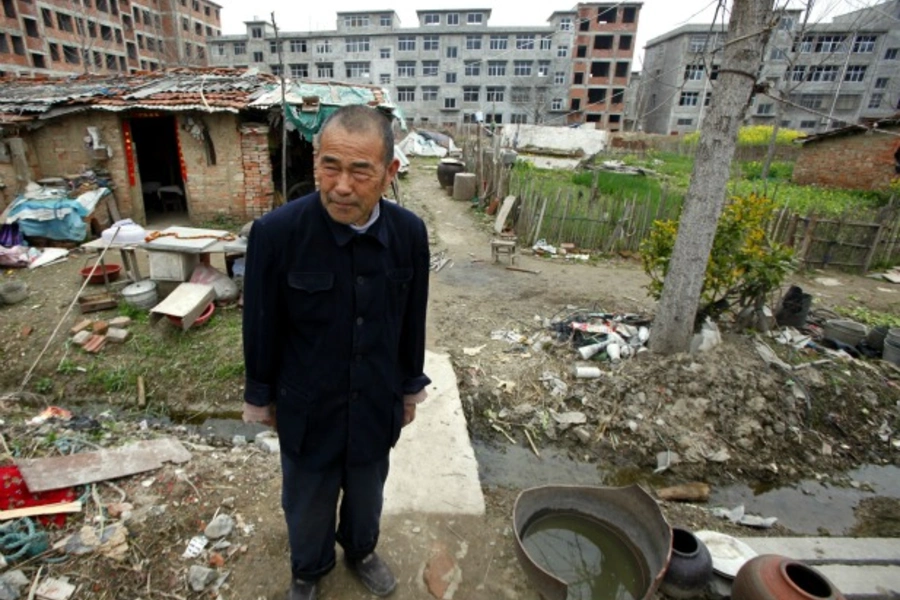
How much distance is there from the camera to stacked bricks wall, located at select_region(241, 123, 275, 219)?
906 centimetres

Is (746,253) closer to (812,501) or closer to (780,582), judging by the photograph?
(812,501)

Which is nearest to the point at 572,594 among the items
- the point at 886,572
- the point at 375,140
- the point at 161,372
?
the point at 886,572

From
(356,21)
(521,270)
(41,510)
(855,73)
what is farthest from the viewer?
(356,21)

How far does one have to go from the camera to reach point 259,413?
1857 mm

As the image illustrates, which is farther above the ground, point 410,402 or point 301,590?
point 410,402

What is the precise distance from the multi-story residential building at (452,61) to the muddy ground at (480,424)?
127 feet

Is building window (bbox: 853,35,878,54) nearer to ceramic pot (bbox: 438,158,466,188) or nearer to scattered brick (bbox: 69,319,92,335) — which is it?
ceramic pot (bbox: 438,158,466,188)

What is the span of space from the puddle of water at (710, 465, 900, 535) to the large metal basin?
1429 mm

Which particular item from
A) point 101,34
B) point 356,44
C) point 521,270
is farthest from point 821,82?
point 101,34

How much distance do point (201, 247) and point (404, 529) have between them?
14.4 feet

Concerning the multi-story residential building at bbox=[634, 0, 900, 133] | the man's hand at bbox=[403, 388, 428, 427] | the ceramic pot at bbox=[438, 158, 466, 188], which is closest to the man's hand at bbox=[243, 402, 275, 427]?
the man's hand at bbox=[403, 388, 428, 427]

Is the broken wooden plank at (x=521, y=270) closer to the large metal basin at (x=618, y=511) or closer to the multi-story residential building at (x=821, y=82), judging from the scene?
the large metal basin at (x=618, y=511)

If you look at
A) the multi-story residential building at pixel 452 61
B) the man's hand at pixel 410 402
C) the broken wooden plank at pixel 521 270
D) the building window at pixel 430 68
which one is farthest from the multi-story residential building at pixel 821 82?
the man's hand at pixel 410 402

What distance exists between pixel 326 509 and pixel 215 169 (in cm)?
928
